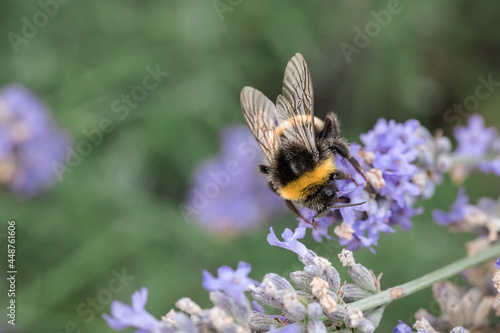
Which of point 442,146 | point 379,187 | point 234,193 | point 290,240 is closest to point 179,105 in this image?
point 234,193

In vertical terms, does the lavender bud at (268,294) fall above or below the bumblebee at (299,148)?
below

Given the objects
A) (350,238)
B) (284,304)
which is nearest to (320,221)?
(350,238)

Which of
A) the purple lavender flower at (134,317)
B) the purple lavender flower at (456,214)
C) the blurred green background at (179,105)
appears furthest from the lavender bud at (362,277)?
the blurred green background at (179,105)

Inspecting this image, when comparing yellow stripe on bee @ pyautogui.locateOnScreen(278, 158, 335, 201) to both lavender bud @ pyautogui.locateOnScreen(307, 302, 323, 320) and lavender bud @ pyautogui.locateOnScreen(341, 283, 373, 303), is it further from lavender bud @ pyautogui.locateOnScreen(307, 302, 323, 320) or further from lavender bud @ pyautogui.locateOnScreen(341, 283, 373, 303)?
lavender bud @ pyautogui.locateOnScreen(307, 302, 323, 320)

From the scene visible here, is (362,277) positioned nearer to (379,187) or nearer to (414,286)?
(414,286)

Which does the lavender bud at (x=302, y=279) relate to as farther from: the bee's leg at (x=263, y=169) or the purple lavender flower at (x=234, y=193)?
the purple lavender flower at (x=234, y=193)

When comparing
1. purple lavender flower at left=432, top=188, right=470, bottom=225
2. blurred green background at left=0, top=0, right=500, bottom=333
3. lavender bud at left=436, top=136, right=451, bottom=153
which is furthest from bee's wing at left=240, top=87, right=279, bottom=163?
blurred green background at left=0, top=0, right=500, bottom=333
